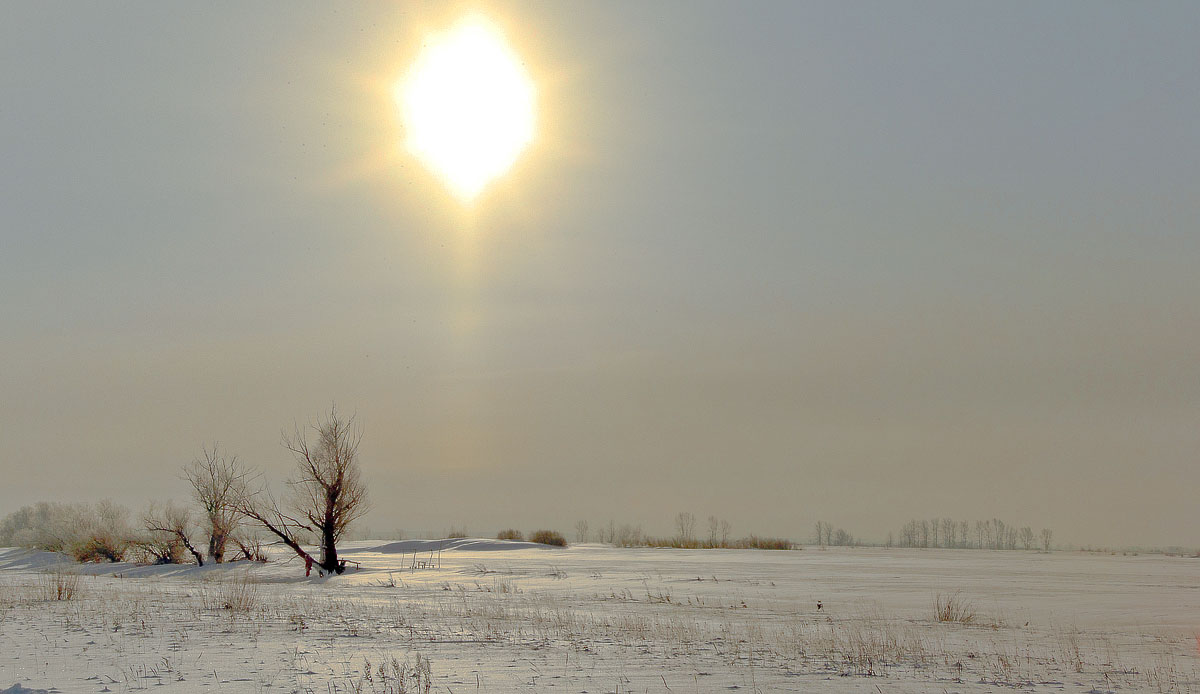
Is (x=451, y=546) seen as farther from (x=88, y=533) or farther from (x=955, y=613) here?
(x=955, y=613)

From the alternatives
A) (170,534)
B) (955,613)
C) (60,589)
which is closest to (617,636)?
(955,613)

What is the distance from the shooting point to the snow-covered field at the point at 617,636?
998 cm

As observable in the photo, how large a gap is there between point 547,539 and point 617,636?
47.2 meters

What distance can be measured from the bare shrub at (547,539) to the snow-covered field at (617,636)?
100ft

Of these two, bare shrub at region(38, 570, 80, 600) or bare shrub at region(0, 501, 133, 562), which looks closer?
bare shrub at region(38, 570, 80, 600)

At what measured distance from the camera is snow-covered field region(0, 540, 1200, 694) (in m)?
9.98

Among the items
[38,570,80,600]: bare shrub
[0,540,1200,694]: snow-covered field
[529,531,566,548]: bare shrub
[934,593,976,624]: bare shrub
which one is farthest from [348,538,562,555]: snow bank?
[934,593,976,624]: bare shrub

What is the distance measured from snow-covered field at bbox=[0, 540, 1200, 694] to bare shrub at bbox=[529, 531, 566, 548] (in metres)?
30.6

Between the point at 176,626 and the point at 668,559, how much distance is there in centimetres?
2853

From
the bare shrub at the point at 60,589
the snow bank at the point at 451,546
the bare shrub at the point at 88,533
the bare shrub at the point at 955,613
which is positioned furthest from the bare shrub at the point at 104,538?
the bare shrub at the point at 955,613

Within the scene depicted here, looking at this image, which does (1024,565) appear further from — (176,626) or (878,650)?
(176,626)

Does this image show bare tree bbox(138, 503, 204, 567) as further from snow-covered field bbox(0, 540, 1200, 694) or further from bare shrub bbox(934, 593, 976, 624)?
bare shrub bbox(934, 593, 976, 624)

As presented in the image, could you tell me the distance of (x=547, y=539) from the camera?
6034 centimetres

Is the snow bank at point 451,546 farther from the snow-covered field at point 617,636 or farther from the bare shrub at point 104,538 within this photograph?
the snow-covered field at point 617,636
